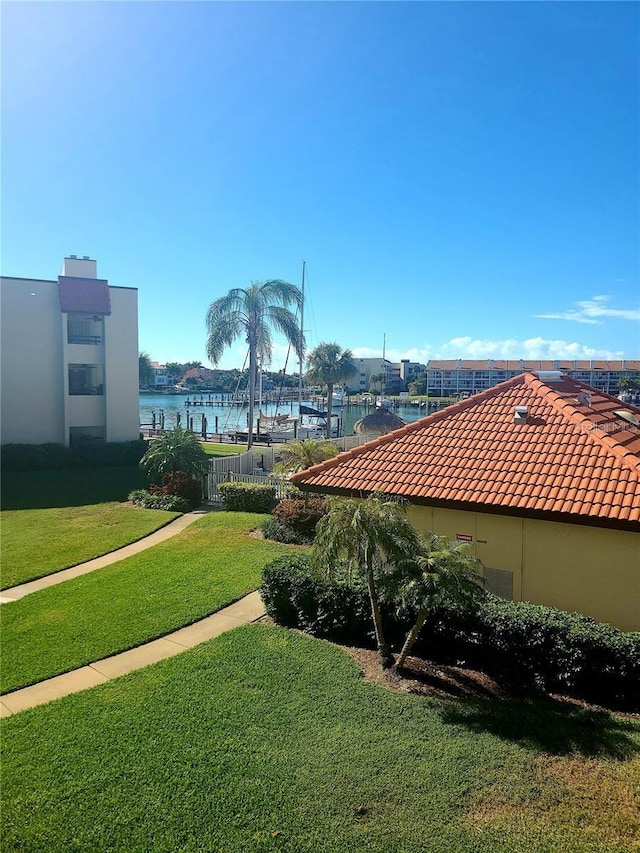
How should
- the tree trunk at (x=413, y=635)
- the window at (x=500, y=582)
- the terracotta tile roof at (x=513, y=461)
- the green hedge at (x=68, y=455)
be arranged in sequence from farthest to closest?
the green hedge at (x=68, y=455) → the window at (x=500, y=582) → the terracotta tile roof at (x=513, y=461) → the tree trunk at (x=413, y=635)

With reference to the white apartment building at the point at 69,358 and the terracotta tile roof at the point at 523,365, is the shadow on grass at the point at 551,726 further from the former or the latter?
the terracotta tile roof at the point at 523,365

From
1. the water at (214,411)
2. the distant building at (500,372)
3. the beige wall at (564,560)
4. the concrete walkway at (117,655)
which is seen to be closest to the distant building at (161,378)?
the water at (214,411)

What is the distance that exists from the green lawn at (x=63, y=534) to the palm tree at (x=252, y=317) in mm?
12536

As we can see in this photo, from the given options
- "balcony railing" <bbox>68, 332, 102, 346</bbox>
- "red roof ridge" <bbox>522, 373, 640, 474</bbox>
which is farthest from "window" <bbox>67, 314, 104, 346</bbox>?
"red roof ridge" <bbox>522, 373, 640, 474</bbox>

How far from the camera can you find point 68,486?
24156mm

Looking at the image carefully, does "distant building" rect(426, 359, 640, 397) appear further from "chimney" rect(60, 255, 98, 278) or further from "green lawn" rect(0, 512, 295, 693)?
"green lawn" rect(0, 512, 295, 693)

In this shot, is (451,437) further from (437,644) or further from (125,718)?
(125,718)

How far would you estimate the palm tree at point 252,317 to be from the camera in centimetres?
3131

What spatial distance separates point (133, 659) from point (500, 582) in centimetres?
635

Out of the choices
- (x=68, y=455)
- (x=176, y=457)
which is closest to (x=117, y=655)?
(x=176, y=457)

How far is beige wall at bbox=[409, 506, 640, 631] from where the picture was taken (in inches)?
338

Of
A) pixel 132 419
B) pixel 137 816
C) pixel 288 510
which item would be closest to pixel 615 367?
pixel 132 419

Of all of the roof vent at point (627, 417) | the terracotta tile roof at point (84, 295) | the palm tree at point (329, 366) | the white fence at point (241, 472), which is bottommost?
the white fence at point (241, 472)

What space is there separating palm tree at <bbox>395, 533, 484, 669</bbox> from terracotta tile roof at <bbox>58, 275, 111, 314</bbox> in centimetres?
2721
